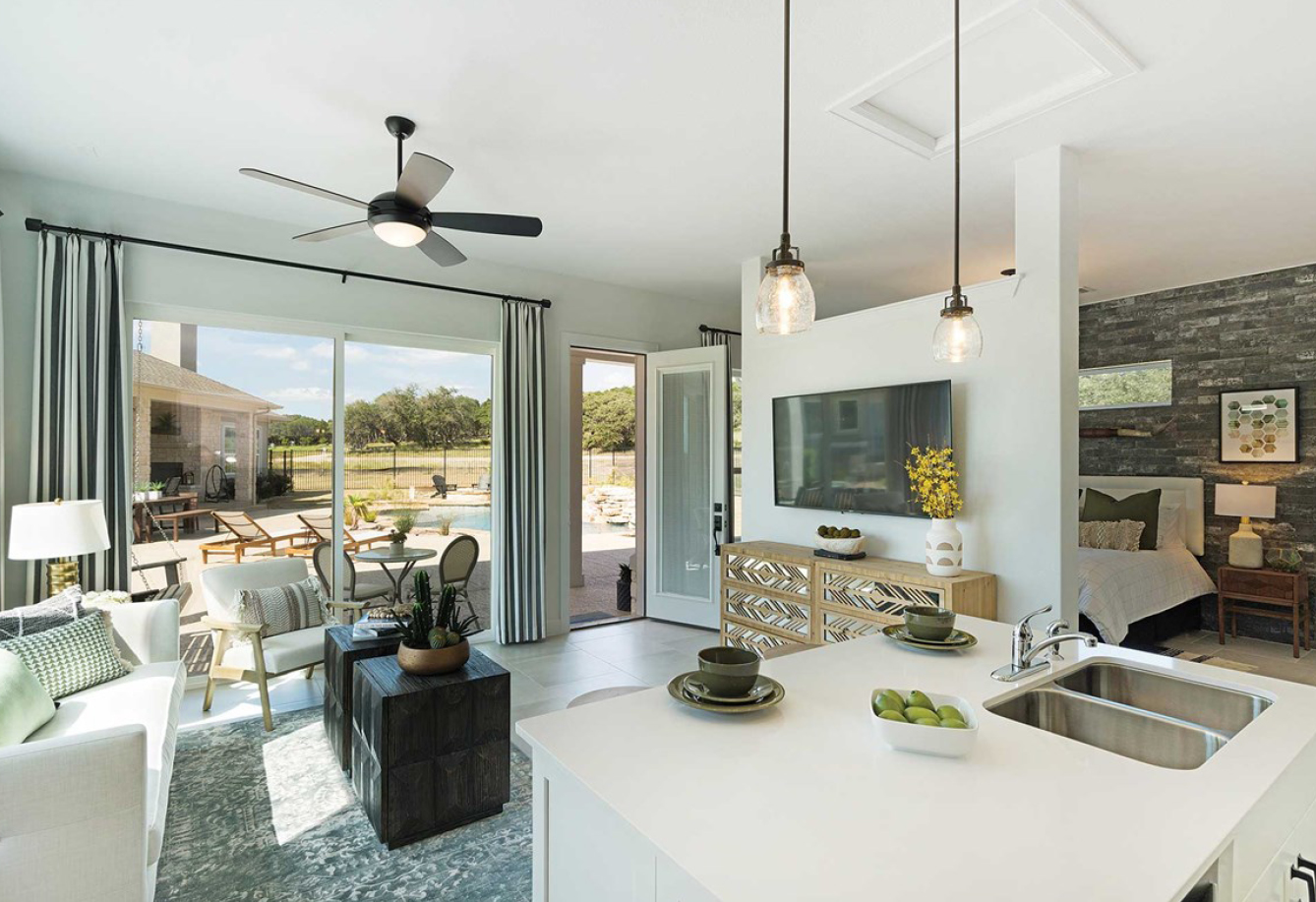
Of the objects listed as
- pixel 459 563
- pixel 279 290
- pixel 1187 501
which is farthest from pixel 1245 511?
pixel 279 290

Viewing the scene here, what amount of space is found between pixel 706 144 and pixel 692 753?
2.69m

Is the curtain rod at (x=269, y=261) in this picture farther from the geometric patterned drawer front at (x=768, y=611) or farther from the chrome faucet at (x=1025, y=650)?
the chrome faucet at (x=1025, y=650)

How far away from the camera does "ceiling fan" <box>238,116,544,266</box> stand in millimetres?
2500

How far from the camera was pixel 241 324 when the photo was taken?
4066 mm

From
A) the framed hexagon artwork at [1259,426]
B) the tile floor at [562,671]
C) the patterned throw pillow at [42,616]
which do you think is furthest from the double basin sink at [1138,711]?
the framed hexagon artwork at [1259,426]

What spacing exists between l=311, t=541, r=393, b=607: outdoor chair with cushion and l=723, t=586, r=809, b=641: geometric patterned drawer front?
2.33m

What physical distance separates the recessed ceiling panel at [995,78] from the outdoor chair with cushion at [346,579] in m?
3.84

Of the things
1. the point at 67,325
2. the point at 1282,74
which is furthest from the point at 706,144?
the point at 67,325

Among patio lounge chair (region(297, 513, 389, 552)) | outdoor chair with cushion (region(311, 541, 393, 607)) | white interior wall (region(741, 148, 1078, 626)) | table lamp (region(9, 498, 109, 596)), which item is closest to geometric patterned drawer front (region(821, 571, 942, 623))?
white interior wall (region(741, 148, 1078, 626))

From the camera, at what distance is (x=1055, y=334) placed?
3072 millimetres

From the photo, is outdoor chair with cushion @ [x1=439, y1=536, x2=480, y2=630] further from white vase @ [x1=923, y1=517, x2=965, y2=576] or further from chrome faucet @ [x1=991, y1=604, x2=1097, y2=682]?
chrome faucet @ [x1=991, y1=604, x2=1097, y2=682]

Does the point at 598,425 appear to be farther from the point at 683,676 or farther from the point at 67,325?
the point at 683,676

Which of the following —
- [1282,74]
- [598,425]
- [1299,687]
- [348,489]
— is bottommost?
[1299,687]

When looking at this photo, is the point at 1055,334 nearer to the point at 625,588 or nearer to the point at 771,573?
the point at 771,573
